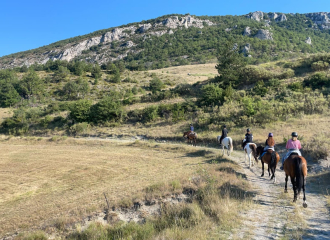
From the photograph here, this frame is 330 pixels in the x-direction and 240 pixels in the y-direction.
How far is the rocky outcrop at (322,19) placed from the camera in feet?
576

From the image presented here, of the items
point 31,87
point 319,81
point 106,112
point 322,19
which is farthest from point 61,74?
point 322,19

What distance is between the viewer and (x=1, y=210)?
29.9 ft

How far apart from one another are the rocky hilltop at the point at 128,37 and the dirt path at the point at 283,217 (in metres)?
143

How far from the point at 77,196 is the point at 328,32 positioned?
215781 mm

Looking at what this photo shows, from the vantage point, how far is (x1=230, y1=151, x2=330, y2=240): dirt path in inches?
212

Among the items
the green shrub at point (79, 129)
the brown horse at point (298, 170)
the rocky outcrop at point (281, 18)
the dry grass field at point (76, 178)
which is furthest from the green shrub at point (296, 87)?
the rocky outcrop at point (281, 18)

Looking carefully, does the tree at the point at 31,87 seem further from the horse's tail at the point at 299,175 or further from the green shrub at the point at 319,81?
the horse's tail at the point at 299,175

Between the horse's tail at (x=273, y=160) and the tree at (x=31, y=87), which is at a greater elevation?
the tree at (x=31, y=87)

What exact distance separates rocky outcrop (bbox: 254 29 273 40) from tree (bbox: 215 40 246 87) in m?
102

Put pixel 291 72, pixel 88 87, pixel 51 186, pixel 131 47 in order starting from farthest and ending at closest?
pixel 131 47 → pixel 88 87 → pixel 291 72 → pixel 51 186

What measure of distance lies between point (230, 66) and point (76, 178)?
38110mm

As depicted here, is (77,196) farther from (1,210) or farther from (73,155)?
(73,155)

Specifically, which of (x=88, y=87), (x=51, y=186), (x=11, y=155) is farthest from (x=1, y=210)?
(x=88, y=87)

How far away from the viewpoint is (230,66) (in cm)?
4209
